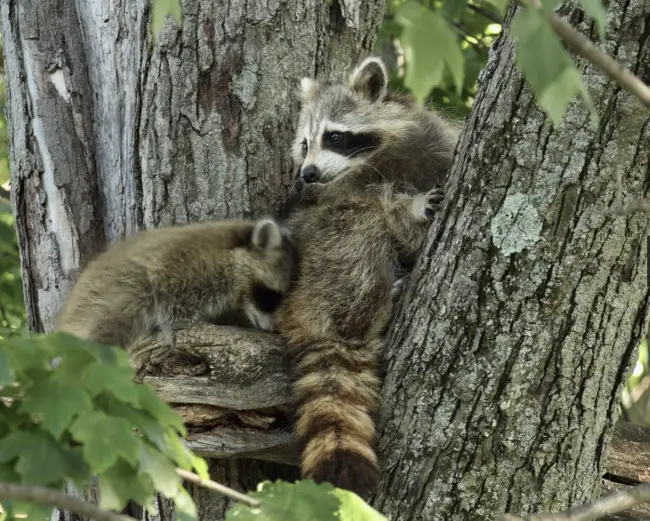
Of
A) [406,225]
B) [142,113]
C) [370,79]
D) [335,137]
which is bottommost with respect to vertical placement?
[406,225]

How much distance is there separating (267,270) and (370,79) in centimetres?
127

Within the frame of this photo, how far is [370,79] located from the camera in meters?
4.54

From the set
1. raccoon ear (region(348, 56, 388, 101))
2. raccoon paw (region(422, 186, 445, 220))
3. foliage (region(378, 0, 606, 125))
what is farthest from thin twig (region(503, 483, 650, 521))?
raccoon ear (region(348, 56, 388, 101))

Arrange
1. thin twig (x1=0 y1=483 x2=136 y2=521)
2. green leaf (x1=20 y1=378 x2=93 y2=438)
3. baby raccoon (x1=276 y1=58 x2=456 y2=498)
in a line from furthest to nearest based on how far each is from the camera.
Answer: baby raccoon (x1=276 y1=58 x2=456 y2=498)
green leaf (x1=20 y1=378 x2=93 y2=438)
thin twig (x1=0 y1=483 x2=136 y2=521)

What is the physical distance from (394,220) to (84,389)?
2.19 m

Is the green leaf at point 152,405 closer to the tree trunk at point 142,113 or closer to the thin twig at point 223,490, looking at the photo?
the thin twig at point 223,490

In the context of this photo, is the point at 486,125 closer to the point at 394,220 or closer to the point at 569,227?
the point at 569,227

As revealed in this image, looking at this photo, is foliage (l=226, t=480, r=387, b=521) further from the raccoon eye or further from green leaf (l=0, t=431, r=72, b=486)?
the raccoon eye

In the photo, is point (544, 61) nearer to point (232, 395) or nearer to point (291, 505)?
point (291, 505)

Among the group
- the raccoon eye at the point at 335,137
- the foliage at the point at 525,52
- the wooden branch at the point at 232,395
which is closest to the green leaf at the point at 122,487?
the foliage at the point at 525,52

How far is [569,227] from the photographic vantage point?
2.76 meters

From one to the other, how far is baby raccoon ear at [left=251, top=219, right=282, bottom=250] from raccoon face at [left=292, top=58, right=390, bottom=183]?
0.39 meters

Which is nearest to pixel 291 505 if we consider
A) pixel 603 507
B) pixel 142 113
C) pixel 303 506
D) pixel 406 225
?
pixel 303 506

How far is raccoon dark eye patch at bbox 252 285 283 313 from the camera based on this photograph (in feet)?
12.7
